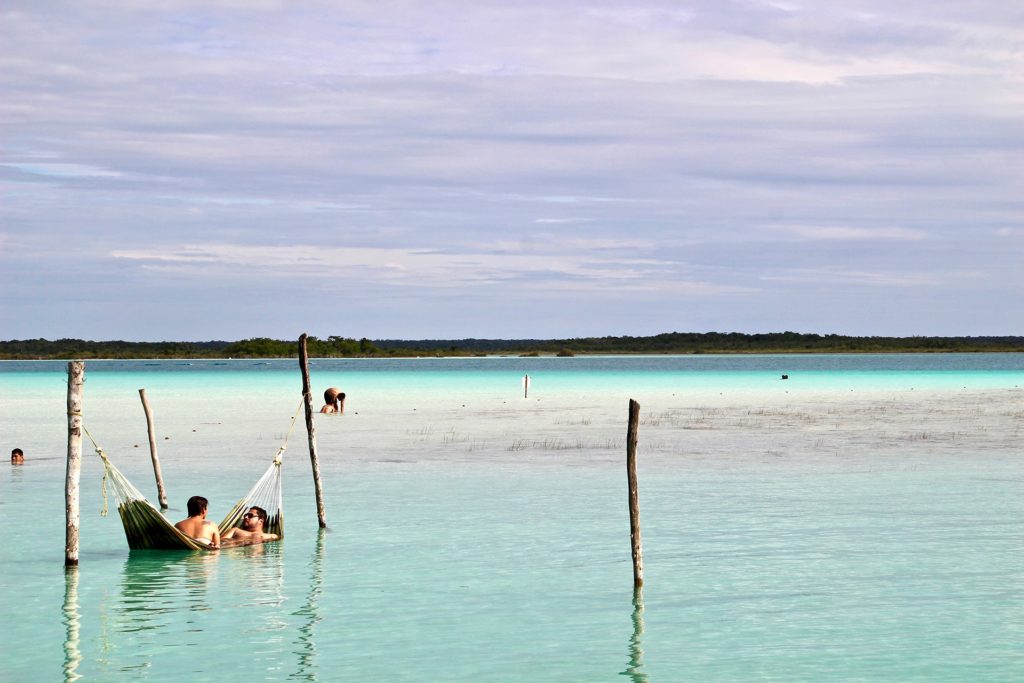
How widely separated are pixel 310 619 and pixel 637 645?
4.01 metres

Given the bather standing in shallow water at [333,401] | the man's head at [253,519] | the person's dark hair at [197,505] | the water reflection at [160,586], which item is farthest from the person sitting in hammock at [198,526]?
the bather standing in shallow water at [333,401]

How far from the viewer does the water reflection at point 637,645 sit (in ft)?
42.7

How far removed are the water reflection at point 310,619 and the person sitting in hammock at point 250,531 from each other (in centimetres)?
94

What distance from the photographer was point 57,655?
13.8 meters

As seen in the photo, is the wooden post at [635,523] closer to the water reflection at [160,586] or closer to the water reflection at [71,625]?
the water reflection at [160,586]

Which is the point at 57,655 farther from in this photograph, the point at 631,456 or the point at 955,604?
the point at 955,604

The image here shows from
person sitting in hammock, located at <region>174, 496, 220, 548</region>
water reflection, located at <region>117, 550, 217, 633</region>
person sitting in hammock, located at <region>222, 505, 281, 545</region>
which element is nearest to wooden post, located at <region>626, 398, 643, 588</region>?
water reflection, located at <region>117, 550, 217, 633</region>

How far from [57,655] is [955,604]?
10.7m

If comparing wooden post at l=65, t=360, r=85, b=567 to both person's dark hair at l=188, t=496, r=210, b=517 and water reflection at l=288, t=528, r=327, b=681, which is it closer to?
person's dark hair at l=188, t=496, r=210, b=517

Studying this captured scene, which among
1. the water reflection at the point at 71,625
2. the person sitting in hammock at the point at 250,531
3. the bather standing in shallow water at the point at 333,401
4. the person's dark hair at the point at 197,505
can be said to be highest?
the bather standing in shallow water at the point at 333,401

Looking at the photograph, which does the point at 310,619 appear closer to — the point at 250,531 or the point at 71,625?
the point at 71,625

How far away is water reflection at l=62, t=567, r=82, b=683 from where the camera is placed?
13203mm

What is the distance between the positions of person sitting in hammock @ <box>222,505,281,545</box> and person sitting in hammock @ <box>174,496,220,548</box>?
1.40ft

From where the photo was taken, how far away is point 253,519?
20375 mm
